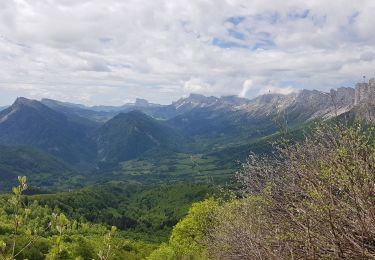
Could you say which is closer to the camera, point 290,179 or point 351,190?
point 351,190

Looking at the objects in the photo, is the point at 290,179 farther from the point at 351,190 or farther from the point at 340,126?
the point at 351,190

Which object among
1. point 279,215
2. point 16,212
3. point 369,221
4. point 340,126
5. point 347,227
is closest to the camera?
point 16,212

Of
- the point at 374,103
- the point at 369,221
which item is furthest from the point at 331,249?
the point at 374,103

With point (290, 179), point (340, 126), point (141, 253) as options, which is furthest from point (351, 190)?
point (141, 253)

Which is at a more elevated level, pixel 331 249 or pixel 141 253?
pixel 331 249

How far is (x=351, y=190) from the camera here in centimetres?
1070

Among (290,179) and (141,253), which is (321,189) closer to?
(290,179)

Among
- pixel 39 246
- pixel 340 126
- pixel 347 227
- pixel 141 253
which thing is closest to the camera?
pixel 347 227

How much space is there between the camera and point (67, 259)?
66.2 m

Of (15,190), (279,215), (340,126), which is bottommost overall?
(279,215)

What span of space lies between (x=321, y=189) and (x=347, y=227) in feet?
4.17

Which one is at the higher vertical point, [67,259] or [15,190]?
[15,190]

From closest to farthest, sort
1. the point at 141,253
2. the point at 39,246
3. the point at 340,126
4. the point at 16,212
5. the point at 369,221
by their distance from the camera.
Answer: the point at 16,212 < the point at 369,221 < the point at 340,126 < the point at 39,246 < the point at 141,253

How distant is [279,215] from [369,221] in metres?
6.10
